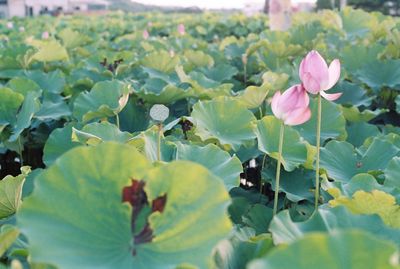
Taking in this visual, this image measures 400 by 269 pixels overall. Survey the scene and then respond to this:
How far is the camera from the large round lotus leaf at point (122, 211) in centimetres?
60

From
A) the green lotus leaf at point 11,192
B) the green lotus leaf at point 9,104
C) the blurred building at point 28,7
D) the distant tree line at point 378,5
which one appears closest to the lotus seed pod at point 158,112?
the green lotus leaf at point 11,192

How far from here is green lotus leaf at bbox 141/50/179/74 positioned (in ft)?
6.89

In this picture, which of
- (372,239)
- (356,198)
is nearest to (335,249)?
(372,239)

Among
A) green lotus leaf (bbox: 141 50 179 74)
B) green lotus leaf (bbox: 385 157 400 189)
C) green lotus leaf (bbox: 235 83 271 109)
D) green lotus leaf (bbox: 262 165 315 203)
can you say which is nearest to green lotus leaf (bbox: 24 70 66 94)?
green lotus leaf (bbox: 141 50 179 74)

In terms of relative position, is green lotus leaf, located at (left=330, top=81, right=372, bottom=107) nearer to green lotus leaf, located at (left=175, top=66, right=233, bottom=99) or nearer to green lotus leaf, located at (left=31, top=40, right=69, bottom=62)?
green lotus leaf, located at (left=175, top=66, right=233, bottom=99)

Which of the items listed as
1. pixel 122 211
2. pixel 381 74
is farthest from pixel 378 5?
pixel 122 211

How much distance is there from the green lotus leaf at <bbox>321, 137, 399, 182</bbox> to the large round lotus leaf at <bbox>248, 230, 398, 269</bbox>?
2.37ft

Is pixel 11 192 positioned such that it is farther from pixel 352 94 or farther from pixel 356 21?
pixel 356 21

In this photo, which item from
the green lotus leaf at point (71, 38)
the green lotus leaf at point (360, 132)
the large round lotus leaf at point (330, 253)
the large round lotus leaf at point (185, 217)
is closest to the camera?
the large round lotus leaf at point (330, 253)

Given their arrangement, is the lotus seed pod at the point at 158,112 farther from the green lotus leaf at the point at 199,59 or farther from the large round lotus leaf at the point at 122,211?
the green lotus leaf at the point at 199,59

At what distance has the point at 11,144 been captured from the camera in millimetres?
1572

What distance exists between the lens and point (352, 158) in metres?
1.23

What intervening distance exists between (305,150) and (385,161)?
158mm

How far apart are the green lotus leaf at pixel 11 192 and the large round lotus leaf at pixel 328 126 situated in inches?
29.3
